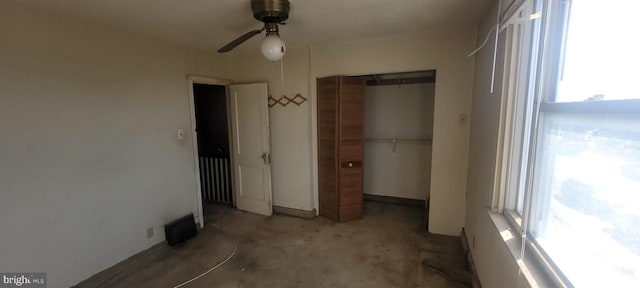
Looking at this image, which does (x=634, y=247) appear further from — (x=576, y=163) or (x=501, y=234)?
(x=501, y=234)

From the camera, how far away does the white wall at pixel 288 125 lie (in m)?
3.27

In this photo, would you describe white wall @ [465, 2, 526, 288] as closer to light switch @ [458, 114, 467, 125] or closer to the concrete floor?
light switch @ [458, 114, 467, 125]

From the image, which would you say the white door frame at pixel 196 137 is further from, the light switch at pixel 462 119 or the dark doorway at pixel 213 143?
the light switch at pixel 462 119

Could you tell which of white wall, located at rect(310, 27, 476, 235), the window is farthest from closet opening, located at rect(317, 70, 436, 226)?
the window

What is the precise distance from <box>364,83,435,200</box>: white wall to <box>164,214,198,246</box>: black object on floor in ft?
8.44

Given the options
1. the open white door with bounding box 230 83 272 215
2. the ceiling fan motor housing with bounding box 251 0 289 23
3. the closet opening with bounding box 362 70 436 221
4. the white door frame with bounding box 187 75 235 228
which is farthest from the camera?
the closet opening with bounding box 362 70 436 221

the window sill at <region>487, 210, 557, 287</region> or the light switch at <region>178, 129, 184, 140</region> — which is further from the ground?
the light switch at <region>178, 129, 184, 140</region>

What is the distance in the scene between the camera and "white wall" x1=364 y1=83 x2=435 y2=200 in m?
3.65

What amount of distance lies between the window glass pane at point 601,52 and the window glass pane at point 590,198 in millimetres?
85

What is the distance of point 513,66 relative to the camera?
148 centimetres

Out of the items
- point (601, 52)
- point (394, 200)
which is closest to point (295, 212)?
point (394, 200)

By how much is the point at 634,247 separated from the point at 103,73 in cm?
328

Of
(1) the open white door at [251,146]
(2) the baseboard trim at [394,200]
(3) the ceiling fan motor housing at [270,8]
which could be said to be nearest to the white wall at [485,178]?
(2) the baseboard trim at [394,200]

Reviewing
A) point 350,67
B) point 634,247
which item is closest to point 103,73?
point 350,67
